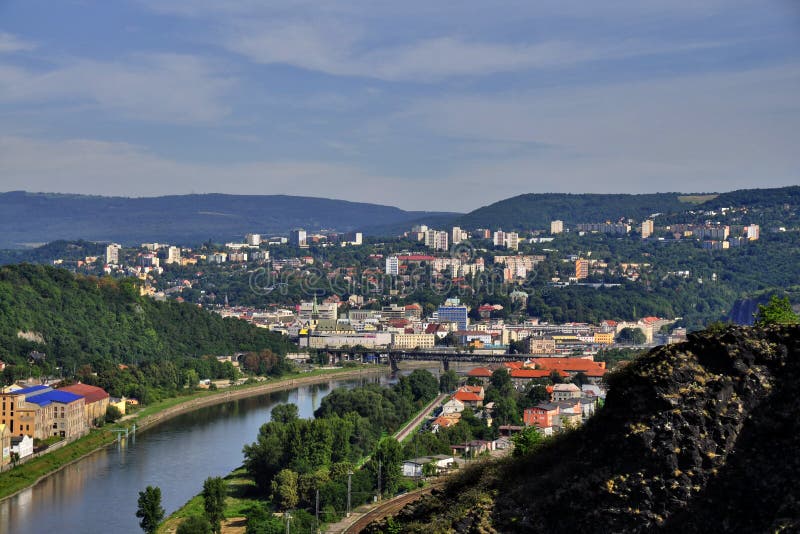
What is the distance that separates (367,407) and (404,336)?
2690 centimetres

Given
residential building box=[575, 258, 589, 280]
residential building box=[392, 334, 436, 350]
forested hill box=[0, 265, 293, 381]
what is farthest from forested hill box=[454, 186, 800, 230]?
forested hill box=[0, 265, 293, 381]

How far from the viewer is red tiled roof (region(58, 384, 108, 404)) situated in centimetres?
2321

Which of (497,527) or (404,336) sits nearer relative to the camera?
(497,527)

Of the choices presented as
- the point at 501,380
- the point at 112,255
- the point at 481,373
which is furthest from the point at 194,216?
the point at 501,380

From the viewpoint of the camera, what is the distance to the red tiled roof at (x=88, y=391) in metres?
23.2

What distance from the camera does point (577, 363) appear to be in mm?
32969

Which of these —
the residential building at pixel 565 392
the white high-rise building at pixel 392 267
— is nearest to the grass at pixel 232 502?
the residential building at pixel 565 392

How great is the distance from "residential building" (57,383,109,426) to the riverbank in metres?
0.42

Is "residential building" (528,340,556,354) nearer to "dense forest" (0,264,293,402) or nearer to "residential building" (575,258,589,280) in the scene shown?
"dense forest" (0,264,293,402)

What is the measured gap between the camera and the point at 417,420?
2300cm

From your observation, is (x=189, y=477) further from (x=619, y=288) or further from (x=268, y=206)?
(x=268, y=206)

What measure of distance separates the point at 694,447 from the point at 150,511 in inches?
392

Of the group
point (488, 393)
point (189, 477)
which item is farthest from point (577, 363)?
point (189, 477)

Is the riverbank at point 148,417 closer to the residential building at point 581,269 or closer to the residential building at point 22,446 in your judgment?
the residential building at point 22,446
